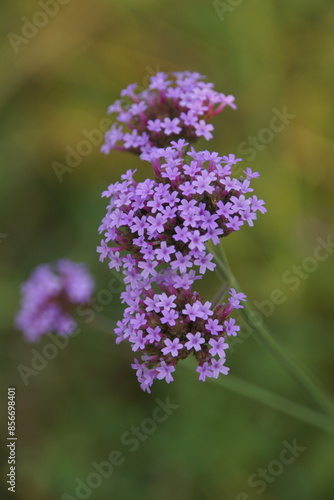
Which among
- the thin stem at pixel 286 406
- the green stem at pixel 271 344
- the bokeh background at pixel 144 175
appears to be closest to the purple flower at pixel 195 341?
the green stem at pixel 271 344

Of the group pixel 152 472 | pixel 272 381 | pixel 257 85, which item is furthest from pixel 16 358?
pixel 257 85

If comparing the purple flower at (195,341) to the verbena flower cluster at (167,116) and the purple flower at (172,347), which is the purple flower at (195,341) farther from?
the verbena flower cluster at (167,116)

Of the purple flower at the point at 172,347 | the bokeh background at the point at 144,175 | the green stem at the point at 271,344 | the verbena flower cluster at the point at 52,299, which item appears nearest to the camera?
the purple flower at the point at 172,347

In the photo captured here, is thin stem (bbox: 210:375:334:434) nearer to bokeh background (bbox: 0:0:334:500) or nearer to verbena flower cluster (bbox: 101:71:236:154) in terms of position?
bokeh background (bbox: 0:0:334:500)

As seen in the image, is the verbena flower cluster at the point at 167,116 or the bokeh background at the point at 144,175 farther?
the bokeh background at the point at 144,175

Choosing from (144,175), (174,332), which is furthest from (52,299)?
(174,332)

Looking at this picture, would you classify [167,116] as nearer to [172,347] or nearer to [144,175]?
[172,347]
